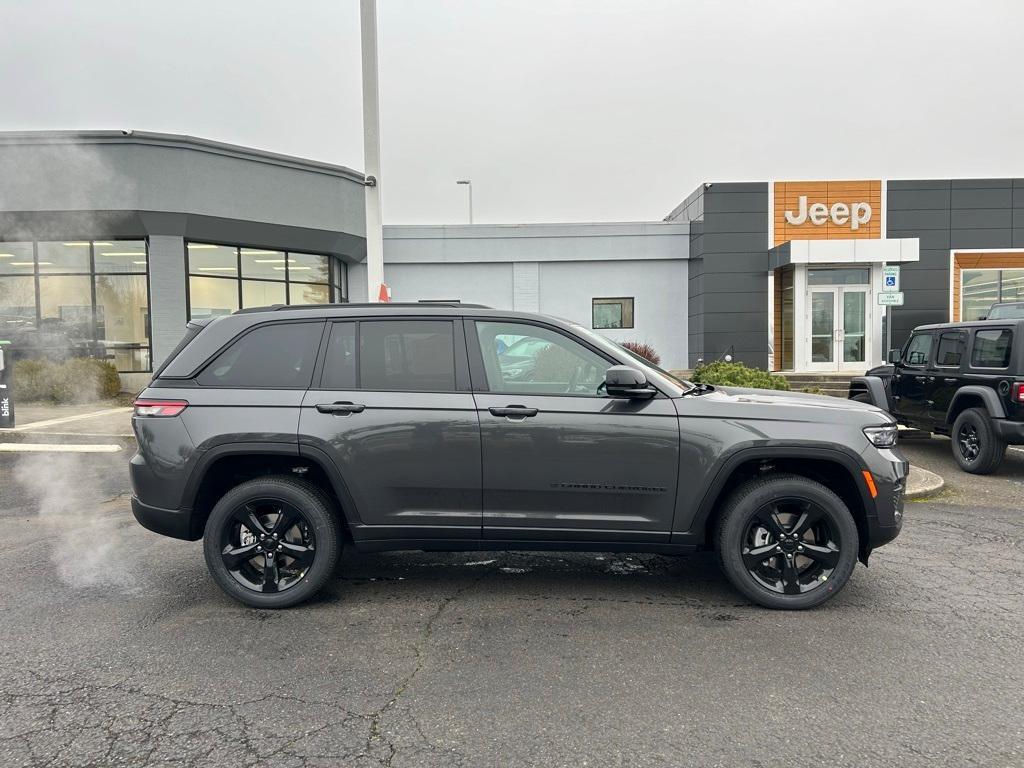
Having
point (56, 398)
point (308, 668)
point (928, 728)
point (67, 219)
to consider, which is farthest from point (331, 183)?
point (928, 728)

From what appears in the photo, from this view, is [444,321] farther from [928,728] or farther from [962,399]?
[962,399]

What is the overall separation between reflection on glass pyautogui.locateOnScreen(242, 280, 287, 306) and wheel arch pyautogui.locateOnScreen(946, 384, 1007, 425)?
15.3m

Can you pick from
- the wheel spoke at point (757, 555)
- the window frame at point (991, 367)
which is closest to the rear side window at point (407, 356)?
the wheel spoke at point (757, 555)

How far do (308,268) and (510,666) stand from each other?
17276mm

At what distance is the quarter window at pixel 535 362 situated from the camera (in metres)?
4.12

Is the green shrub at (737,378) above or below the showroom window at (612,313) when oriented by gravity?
below

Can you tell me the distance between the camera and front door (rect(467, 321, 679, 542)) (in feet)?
13.0

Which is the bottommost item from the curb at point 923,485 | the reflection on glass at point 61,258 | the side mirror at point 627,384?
the curb at point 923,485

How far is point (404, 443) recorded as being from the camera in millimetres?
4016

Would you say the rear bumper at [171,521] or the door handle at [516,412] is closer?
the door handle at [516,412]

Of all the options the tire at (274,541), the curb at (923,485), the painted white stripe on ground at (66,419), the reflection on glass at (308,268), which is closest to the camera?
the tire at (274,541)

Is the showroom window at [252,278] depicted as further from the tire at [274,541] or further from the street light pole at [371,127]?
the tire at [274,541]

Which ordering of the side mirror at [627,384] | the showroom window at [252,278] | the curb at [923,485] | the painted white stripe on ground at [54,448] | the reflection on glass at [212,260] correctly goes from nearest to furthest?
the side mirror at [627,384], the curb at [923,485], the painted white stripe on ground at [54,448], the reflection on glass at [212,260], the showroom window at [252,278]

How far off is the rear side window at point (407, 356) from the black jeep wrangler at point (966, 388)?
7.18 metres
